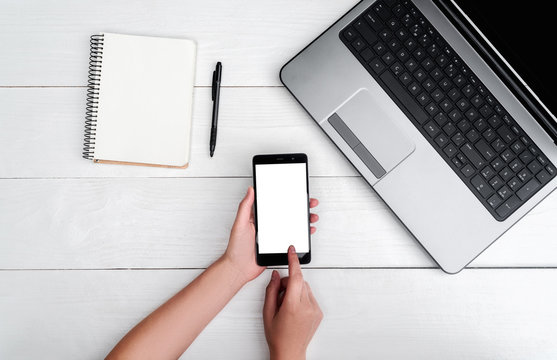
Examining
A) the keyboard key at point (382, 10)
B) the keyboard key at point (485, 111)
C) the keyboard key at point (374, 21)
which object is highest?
the keyboard key at point (382, 10)

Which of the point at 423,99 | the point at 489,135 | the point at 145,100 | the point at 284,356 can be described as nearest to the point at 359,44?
the point at 423,99

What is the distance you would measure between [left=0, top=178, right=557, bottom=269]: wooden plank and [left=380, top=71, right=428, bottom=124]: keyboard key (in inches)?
5.2

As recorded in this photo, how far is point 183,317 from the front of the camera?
606 millimetres

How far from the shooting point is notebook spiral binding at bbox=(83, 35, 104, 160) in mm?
638

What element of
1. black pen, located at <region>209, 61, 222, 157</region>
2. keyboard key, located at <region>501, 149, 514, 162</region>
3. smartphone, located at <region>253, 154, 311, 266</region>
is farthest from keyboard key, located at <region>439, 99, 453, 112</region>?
black pen, located at <region>209, 61, 222, 157</region>

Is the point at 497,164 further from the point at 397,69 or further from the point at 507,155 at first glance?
the point at 397,69

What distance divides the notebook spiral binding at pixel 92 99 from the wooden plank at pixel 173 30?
2 cm

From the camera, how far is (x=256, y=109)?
65 centimetres

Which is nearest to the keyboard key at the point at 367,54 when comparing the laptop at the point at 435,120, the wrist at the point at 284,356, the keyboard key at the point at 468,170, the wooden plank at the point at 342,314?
the laptop at the point at 435,120

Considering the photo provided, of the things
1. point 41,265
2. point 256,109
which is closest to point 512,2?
point 256,109

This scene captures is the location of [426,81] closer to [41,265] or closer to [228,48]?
[228,48]

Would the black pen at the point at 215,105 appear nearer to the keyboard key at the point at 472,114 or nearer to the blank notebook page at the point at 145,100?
the blank notebook page at the point at 145,100

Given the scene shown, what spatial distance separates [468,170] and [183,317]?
0.47m

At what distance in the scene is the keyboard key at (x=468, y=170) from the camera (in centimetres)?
59
